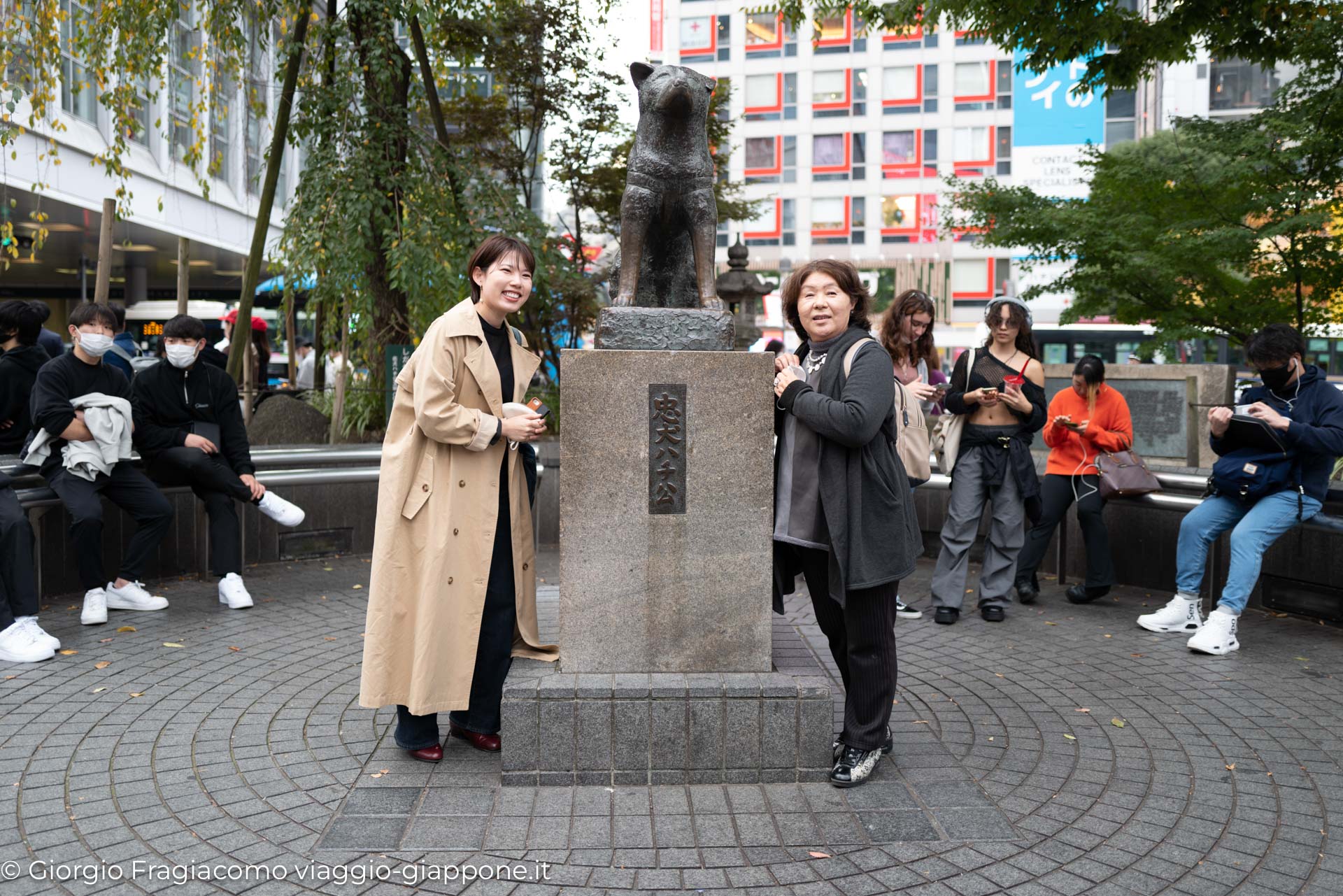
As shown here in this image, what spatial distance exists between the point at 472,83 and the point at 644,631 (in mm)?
9321

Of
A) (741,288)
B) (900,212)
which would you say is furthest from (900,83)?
(741,288)

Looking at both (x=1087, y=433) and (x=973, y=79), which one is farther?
(x=973, y=79)

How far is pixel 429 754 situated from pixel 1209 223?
11.8 meters

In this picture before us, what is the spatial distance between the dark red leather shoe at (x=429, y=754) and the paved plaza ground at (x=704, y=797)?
0.24 ft

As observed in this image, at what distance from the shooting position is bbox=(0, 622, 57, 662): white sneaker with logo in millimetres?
5258

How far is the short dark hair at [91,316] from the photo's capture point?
20.1ft

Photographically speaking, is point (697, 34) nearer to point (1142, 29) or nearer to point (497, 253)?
point (1142, 29)

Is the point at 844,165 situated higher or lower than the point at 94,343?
higher

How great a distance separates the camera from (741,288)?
1736 cm

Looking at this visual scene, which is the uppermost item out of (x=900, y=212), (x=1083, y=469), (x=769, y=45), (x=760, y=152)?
(x=769, y=45)

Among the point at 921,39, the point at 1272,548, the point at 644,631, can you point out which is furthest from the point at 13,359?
the point at 921,39

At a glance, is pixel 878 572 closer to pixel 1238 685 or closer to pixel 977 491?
pixel 1238 685

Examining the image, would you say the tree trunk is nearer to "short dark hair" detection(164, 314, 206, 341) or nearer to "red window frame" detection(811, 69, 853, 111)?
"short dark hair" detection(164, 314, 206, 341)

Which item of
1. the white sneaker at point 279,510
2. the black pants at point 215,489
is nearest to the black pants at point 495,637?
the black pants at point 215,489
